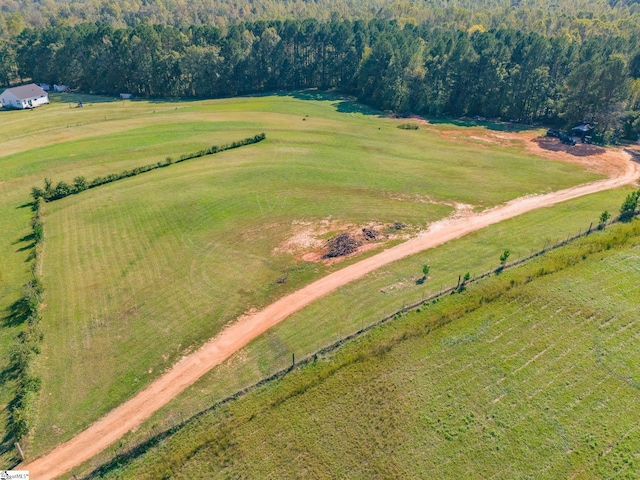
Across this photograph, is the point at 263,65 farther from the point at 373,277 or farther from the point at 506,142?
the point at 373,277

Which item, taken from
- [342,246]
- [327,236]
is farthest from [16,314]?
[342,246]

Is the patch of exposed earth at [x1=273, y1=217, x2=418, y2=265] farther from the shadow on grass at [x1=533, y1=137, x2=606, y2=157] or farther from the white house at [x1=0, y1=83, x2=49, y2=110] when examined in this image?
the white house at [x1=0, y1=83, x2=49, y2=110]

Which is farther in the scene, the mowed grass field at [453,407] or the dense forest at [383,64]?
the dense forest at [383,64]

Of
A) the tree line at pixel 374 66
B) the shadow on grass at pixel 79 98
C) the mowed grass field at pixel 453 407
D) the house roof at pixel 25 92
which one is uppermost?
the tree line at pixel 374 66

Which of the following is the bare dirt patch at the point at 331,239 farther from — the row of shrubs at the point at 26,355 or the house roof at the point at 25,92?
the house roof at the point at 25,92

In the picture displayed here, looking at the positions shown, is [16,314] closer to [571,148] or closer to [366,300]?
[366,300]

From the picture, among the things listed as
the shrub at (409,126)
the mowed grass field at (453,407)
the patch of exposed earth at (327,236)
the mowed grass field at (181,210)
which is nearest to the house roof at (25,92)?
the mowed grass field at (181,210)

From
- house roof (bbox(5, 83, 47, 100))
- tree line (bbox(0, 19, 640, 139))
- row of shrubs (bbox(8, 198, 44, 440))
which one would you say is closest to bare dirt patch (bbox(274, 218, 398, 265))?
row of shrubs (bbox(8, 198, 44, 440))
